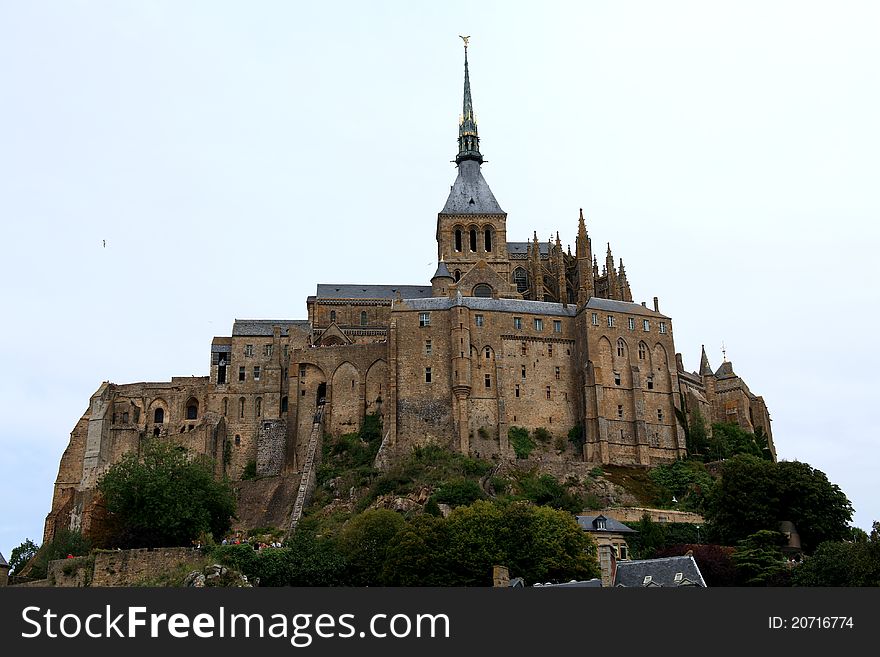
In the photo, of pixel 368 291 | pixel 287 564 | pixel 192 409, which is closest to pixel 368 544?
pixel 287 564

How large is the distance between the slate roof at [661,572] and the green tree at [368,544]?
15.6 metres

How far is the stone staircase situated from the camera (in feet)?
310

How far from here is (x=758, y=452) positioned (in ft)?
334

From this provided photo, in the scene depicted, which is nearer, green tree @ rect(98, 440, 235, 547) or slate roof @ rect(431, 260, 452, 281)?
green tree @ rect(98, 440, 235, 547)

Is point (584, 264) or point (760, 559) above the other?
point (584, 264)

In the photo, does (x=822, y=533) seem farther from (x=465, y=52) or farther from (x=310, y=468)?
(x=465, y=52)

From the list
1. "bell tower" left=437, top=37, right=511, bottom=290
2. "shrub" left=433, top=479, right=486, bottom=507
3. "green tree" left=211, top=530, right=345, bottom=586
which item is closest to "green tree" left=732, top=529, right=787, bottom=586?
"shrub" left=433, top=479, right=486, bottom=507

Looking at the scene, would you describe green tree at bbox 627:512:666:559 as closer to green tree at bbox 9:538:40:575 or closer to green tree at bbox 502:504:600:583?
green tree at bbox 502:504:600:583

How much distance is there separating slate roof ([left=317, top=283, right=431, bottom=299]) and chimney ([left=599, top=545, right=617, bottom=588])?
58792mm

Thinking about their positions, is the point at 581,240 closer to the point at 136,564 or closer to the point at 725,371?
the point at 725,371

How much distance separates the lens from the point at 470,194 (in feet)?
417

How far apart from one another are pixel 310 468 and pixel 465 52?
6054 centimetres

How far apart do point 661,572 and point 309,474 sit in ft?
148
